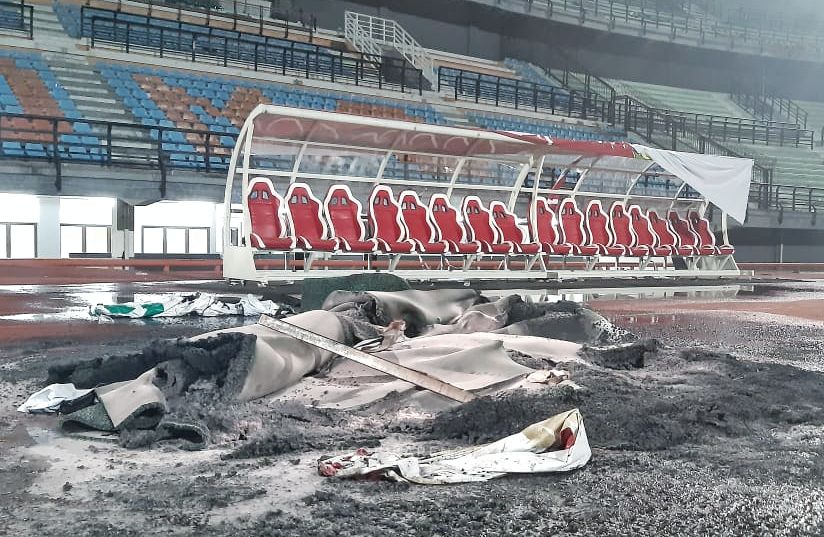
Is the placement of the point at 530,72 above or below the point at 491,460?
above

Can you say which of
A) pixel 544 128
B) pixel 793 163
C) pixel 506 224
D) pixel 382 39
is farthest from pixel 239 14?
pixel 793 163

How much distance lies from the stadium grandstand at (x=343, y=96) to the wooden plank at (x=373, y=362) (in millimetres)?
6459

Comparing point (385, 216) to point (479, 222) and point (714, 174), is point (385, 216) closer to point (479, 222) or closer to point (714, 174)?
point (479, 222)

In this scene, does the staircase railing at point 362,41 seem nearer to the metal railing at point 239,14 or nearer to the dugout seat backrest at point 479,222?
the metal railing at point 239,14

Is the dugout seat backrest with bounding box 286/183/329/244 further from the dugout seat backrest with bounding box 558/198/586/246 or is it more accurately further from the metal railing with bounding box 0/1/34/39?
the metal railing with bounding box 0/1/34/39

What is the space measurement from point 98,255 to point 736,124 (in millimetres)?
25895

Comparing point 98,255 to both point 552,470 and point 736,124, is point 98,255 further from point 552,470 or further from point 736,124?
point 736,124

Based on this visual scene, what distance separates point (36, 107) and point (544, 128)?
15.6 meters

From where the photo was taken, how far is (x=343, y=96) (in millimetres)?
22156

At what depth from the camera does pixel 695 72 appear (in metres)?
36.2

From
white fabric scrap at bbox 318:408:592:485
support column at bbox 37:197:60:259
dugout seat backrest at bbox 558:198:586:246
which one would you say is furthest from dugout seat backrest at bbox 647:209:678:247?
support column at bbox 37:197:60:259

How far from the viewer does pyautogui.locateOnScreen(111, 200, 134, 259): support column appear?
15.6 meters

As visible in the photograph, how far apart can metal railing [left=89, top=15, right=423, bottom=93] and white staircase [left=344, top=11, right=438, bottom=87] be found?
4.85 ft

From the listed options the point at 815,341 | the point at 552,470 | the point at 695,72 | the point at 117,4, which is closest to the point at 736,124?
the point at 695,72
